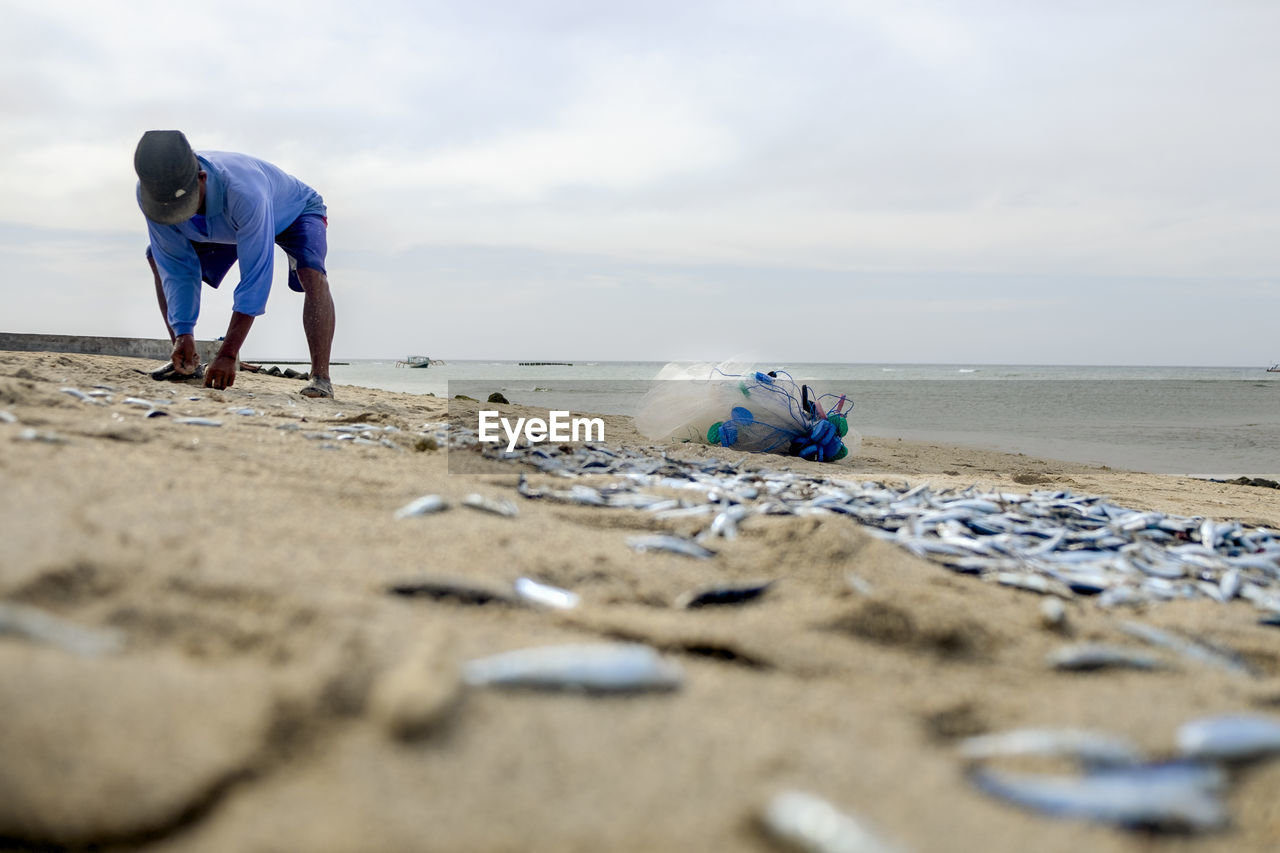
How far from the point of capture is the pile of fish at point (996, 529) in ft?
7.79

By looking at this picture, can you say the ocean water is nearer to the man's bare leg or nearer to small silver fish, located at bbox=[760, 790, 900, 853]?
the man's bare leg

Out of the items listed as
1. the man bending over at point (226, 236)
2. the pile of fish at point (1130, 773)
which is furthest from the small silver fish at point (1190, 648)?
the man bending over at point (226, 236)

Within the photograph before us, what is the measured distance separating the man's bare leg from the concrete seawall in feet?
15.2

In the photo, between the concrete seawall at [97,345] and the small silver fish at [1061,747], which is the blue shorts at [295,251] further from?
the small silver fish at [1061,747]

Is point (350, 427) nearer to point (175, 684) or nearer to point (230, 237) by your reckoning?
point (230, 237)

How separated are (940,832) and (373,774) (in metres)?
0.75

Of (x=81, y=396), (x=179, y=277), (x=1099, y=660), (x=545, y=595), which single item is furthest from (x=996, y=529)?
(x=179, y=277)

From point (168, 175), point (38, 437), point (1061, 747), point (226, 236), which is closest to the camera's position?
point (1061, 747)

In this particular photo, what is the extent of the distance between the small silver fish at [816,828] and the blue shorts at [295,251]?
6229mm

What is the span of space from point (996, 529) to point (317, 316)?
5.24 meters

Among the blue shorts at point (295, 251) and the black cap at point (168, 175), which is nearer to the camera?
the black cap at point (168, 175)

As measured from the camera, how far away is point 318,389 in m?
6.27

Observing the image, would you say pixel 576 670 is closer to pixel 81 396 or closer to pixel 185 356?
pixel 81 396

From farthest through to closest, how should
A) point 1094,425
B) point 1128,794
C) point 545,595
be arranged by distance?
point 1094,425 → point 545,595 → point 1128,794
